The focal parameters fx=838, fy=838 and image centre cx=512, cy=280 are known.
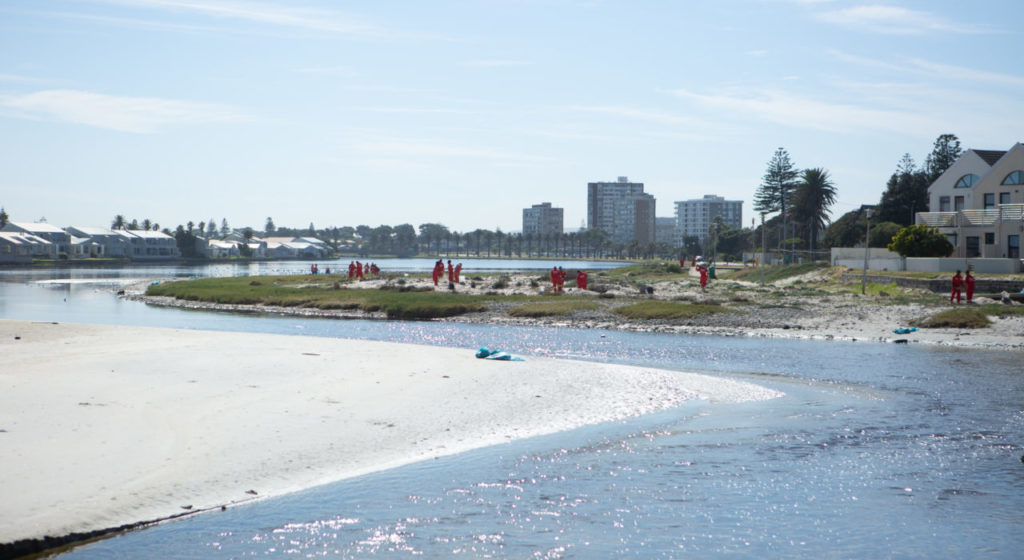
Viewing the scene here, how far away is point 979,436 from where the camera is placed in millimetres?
16328

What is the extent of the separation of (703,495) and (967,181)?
2650 inches

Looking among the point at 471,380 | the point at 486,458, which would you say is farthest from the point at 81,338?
the point at 486,458

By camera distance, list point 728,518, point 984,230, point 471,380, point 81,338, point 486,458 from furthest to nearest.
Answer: point 984,230 → point 81,338 → point 471,380 → point 486,458 → point 728,518

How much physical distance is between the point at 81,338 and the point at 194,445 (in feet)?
55.3

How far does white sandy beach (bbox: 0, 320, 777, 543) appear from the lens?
1116cm

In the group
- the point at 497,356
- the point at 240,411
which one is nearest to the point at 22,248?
the point at 497,356

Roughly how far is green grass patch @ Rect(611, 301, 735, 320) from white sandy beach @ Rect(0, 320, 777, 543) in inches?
658

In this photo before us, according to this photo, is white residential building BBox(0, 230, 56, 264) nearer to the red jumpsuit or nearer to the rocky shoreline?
the rocky shoreline

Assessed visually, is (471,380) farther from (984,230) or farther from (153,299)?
(984,230)

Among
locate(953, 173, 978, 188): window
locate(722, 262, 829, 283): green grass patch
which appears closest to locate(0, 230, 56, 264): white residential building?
locate(722, 262, 829, 283): green grass patch

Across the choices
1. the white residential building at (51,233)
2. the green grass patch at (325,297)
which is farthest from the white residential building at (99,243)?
the green grass patch at (325,297)

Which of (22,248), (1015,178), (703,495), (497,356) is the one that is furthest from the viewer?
(22,248)

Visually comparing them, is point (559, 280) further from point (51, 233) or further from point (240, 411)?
point (51, 233)

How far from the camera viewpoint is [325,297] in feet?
182
